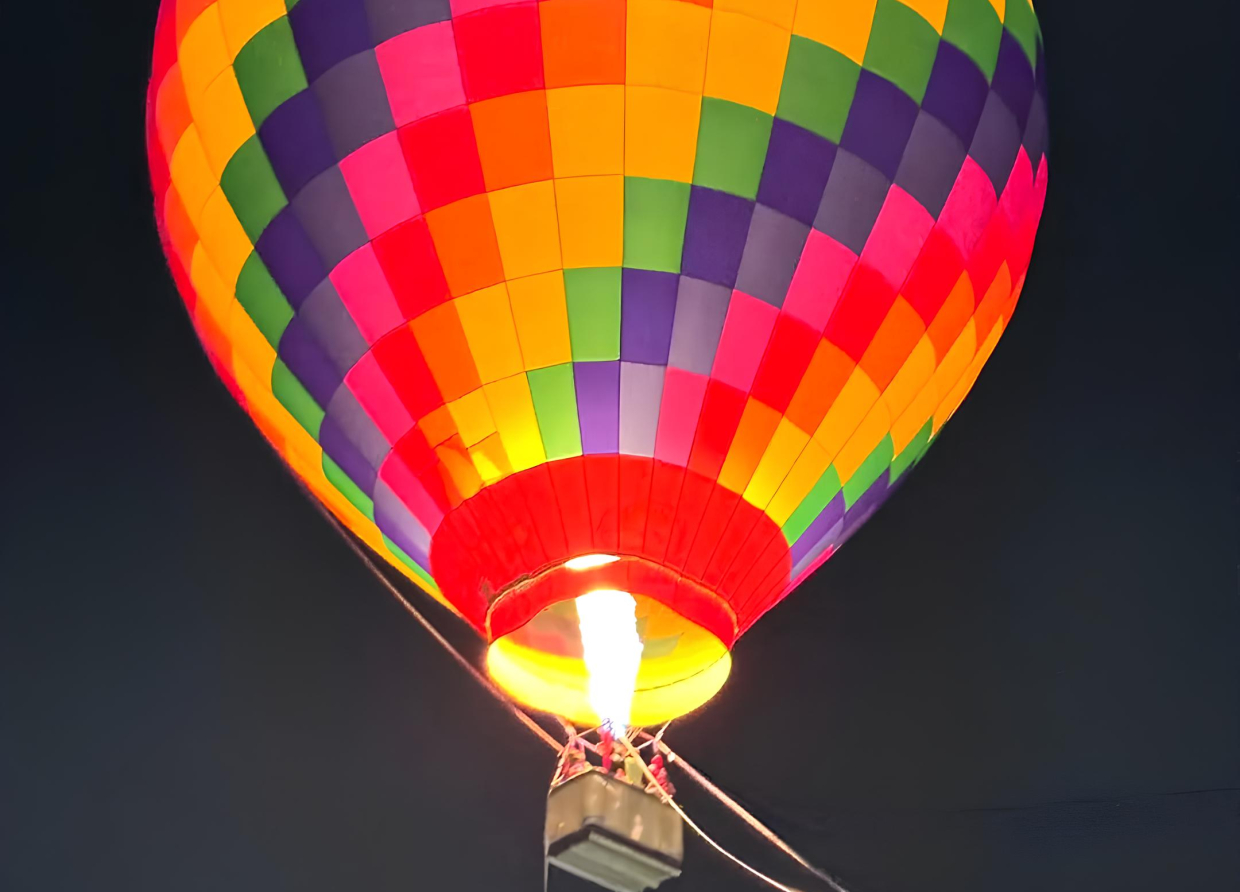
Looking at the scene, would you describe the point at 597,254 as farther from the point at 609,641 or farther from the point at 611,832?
the point at 611,832

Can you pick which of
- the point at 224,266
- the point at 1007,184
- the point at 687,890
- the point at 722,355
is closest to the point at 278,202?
the point at 224,266

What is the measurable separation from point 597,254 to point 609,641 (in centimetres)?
99

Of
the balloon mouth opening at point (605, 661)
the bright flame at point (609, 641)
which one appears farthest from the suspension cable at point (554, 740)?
the bright flame at point (609, 641)

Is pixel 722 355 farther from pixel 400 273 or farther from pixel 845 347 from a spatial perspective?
pixel 400 273

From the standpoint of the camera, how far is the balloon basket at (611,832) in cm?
293

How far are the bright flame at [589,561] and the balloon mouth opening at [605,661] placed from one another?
367 mm

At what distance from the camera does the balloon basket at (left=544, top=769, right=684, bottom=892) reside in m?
2.93

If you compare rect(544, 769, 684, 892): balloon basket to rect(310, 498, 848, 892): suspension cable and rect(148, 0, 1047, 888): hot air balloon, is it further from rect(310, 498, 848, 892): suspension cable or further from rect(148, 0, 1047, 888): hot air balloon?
rect(310, 498, 848, 892): suspension cable

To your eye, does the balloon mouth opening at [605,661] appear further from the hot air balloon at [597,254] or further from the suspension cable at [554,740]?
the suspension cable at [554,740]

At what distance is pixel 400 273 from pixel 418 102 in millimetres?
358

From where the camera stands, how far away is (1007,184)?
341 centimetres

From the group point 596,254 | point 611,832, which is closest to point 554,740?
point 611,832

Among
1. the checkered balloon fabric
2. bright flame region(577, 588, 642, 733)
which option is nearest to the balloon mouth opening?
bright flame region(577, 588, 642, 733)

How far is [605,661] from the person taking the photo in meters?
3.46
